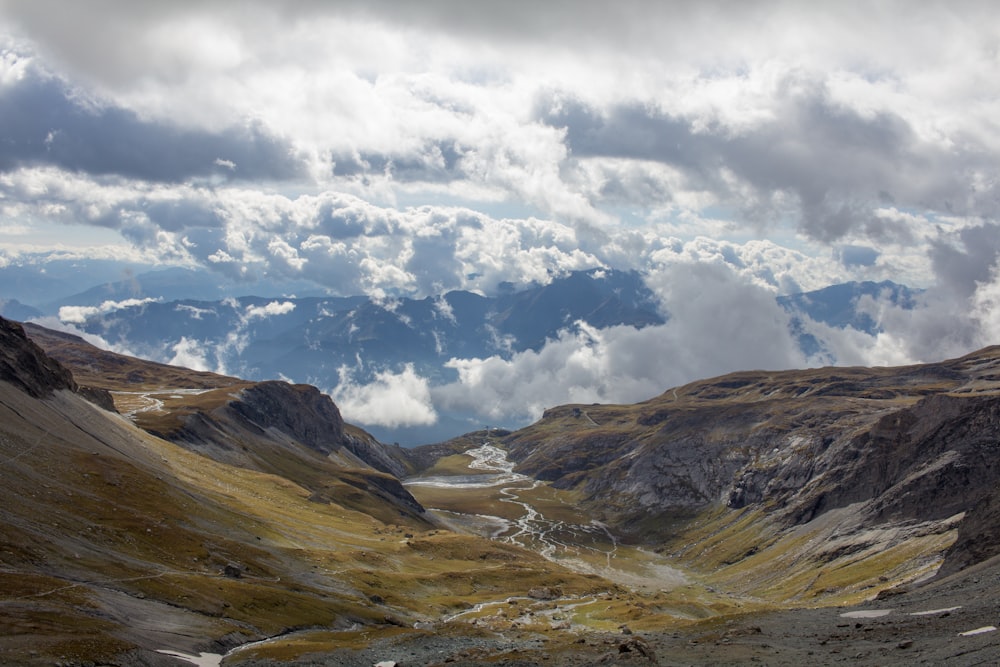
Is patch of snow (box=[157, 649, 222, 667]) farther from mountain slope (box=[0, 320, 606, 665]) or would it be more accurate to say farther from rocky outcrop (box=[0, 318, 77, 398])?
rocky outcrop (box=[0, 318, 77, 398])

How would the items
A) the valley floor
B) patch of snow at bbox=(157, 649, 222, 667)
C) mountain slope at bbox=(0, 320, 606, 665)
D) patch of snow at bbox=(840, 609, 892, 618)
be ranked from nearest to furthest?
the valley floor, patch of snow at bbox=(157, 649, 222, 667), mountain slope at bbox=(0, 320, 606, 665), patch of snow at bbox=(840, 609, 892, 618)

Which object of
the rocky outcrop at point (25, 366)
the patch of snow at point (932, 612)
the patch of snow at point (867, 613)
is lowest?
the patch of snow at point (867, 613)

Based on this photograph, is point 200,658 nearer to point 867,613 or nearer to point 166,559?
point 166,559

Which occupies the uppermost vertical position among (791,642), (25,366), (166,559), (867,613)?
(25,366)

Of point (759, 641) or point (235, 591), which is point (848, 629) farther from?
point (235, 591)

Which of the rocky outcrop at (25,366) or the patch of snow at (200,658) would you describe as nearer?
the patch of snow at (200,658)

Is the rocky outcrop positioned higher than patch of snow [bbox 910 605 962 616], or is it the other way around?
the rocky outcrop

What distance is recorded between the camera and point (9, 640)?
48.9m

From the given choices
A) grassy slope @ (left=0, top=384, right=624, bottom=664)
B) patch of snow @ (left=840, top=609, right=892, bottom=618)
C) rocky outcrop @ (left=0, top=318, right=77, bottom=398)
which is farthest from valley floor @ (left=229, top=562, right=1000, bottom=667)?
rocky outcrop @ (left=0, top=318, right=77, bottom=398)

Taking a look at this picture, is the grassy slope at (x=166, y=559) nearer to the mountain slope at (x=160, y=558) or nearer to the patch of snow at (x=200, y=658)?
the mountain slope at (x=160, y=558)

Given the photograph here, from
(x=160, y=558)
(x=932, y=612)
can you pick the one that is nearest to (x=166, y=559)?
(x=160, y=558)

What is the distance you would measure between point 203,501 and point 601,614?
76801 millimetres

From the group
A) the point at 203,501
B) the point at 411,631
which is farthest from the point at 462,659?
the point at 203,501

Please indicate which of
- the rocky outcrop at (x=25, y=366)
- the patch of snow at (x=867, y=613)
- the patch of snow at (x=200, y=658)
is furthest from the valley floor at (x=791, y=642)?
the rocky outcrop at (x=25, y=366)
